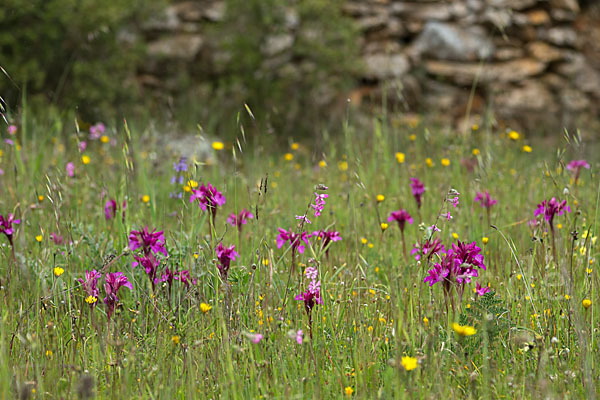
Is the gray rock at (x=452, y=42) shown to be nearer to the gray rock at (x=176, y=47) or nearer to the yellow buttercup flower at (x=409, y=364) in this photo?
the gray rock at (x=176, y=47)

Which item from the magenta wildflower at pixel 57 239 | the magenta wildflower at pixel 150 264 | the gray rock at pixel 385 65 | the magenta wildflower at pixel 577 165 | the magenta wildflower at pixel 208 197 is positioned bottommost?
the gray rock at pixel 385 65

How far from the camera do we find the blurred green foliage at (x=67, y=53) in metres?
6.62

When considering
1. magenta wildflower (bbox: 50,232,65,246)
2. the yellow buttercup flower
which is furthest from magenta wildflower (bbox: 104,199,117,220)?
the yellow buttercup flower

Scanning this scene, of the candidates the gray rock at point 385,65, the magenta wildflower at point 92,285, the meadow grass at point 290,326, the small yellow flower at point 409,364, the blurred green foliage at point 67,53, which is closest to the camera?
the small yellow flower at point 409,364

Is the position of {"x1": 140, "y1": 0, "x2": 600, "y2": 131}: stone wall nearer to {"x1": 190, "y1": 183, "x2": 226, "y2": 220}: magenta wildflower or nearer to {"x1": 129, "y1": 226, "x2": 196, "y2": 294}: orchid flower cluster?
{"x1": 190, "y1": 183, "x2": 226, "y2": 220}: magenta wildflower

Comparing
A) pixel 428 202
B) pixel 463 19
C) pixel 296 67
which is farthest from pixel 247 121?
pixel 428 202

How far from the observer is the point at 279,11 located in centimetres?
767

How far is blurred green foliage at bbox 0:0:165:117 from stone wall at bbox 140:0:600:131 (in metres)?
0.95

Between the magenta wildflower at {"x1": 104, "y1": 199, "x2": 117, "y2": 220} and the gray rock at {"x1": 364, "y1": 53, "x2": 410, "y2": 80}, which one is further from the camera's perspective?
the gray rock at {"x1": 364, "y1": 53, "x2": 410, "y2": 80}

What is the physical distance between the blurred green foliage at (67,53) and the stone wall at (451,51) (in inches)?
37.6

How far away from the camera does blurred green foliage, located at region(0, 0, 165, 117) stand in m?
6.62

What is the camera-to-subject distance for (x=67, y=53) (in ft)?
23.2

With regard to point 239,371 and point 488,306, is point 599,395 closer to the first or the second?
point 488,306

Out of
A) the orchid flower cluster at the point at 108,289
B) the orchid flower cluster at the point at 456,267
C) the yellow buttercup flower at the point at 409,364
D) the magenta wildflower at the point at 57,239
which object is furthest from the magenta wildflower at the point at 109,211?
the yellow buttercup flower at the point at 409,364
